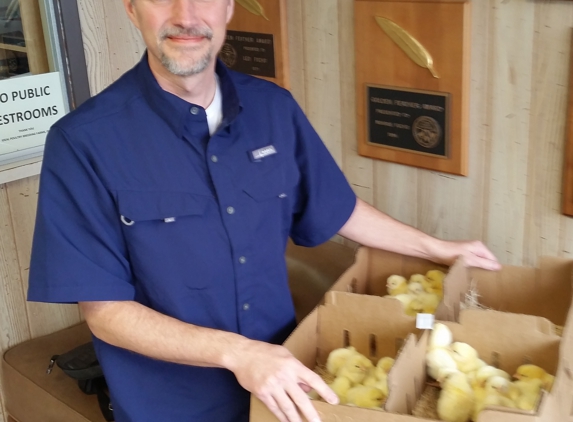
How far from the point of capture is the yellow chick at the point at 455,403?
1.09 m

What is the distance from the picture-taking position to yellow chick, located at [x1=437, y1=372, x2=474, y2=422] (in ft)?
3.58

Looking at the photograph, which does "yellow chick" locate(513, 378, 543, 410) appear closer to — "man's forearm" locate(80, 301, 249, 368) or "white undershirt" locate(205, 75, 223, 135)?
"man's forearm" locate(80, 301, 249, 368)

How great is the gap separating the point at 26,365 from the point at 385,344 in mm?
1129

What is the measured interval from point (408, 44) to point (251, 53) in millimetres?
559

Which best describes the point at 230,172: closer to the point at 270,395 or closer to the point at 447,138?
the point at 270,395

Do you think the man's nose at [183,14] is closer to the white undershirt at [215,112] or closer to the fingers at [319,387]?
the white undershirt at [215,112]

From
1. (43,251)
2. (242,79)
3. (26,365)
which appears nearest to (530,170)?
(242,79)

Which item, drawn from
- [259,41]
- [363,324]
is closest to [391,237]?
[363,324]

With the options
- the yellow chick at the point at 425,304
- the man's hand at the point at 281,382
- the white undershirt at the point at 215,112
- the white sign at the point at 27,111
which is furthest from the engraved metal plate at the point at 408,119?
the white sign at the point at 27,111

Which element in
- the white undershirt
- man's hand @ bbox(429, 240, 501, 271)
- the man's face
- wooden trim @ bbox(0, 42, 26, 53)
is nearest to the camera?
the man's face

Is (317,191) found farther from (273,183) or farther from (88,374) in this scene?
(88,374)

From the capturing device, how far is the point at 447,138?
1620 mm

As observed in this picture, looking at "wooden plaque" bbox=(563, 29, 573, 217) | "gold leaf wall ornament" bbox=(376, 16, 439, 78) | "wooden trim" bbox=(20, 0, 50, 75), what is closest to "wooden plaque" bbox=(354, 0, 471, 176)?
"gold leaf wall ornament" bbox=(376, 16, 439, 78)

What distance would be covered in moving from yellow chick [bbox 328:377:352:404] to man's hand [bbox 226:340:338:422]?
6.3 inches
